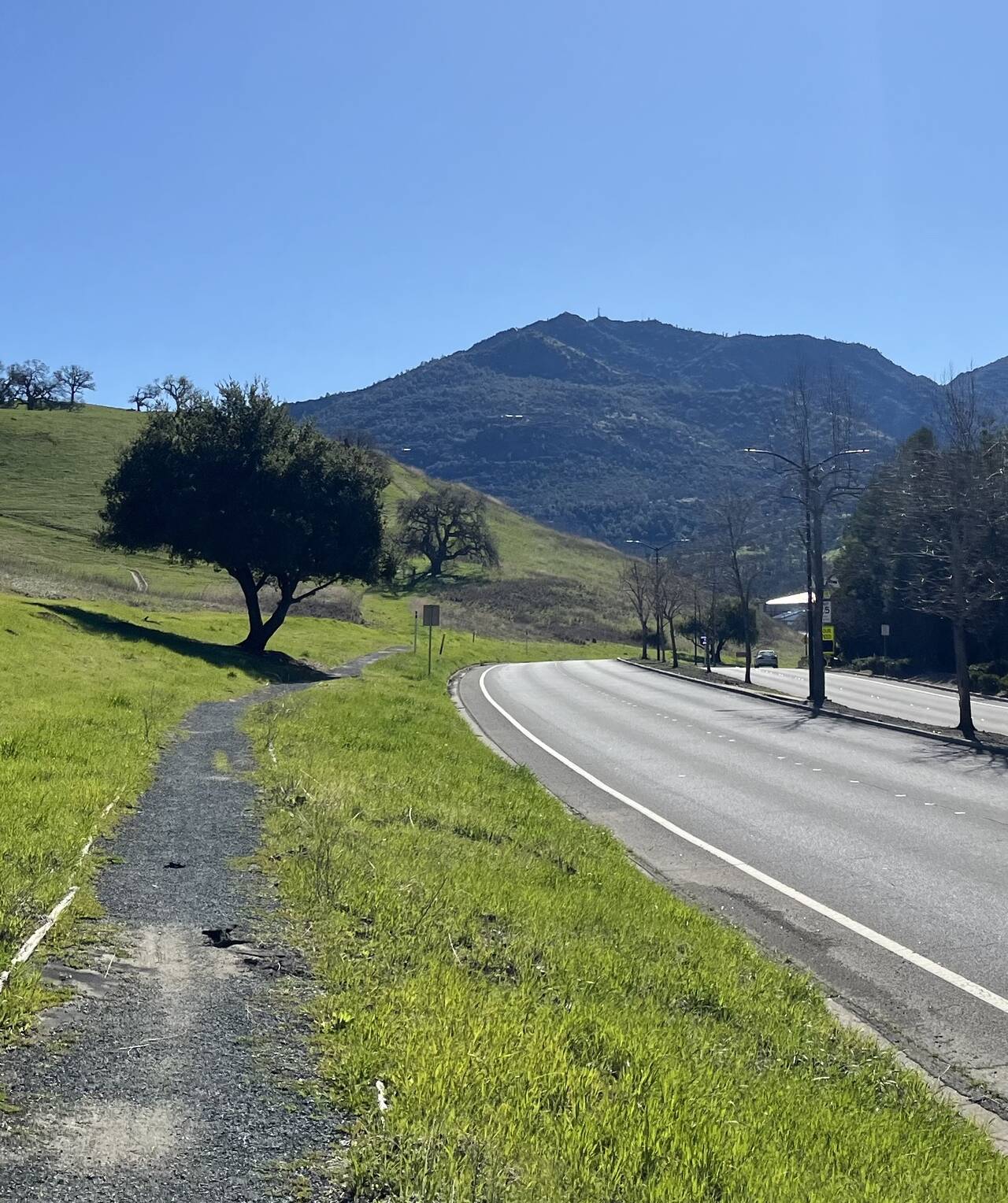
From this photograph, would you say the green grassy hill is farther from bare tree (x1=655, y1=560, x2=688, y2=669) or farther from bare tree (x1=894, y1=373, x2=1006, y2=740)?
bare tree (x1=894, y1=373, x2=1006, y2=740)

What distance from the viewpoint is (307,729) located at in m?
19.9

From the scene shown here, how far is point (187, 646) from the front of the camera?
4059 cm

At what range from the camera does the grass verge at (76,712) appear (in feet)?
25.4

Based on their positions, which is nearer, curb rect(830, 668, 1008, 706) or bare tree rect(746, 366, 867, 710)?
bare tree rect(746, 366, 867, 710)

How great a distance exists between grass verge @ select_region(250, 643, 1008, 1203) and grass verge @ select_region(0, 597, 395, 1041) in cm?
163

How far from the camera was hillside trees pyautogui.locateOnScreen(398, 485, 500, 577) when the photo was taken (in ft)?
392

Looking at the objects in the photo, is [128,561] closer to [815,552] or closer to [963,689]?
[815,552]

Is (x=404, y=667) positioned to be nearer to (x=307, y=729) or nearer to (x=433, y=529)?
(x=307, y=729)

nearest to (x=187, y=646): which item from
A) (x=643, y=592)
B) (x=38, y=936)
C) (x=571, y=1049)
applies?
(x=38, y=936)

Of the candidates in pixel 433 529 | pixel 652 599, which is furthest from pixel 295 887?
pixel 433 529

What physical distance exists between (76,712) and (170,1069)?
577 inches

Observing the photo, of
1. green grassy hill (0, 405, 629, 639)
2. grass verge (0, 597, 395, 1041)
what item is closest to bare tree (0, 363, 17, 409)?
green grassy hill (0, 405, 629, 639)

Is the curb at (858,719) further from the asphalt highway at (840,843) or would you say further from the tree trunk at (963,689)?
the tree trunk at (963,689)

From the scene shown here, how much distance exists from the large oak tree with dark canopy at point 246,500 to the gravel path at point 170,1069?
3748 centimetres
